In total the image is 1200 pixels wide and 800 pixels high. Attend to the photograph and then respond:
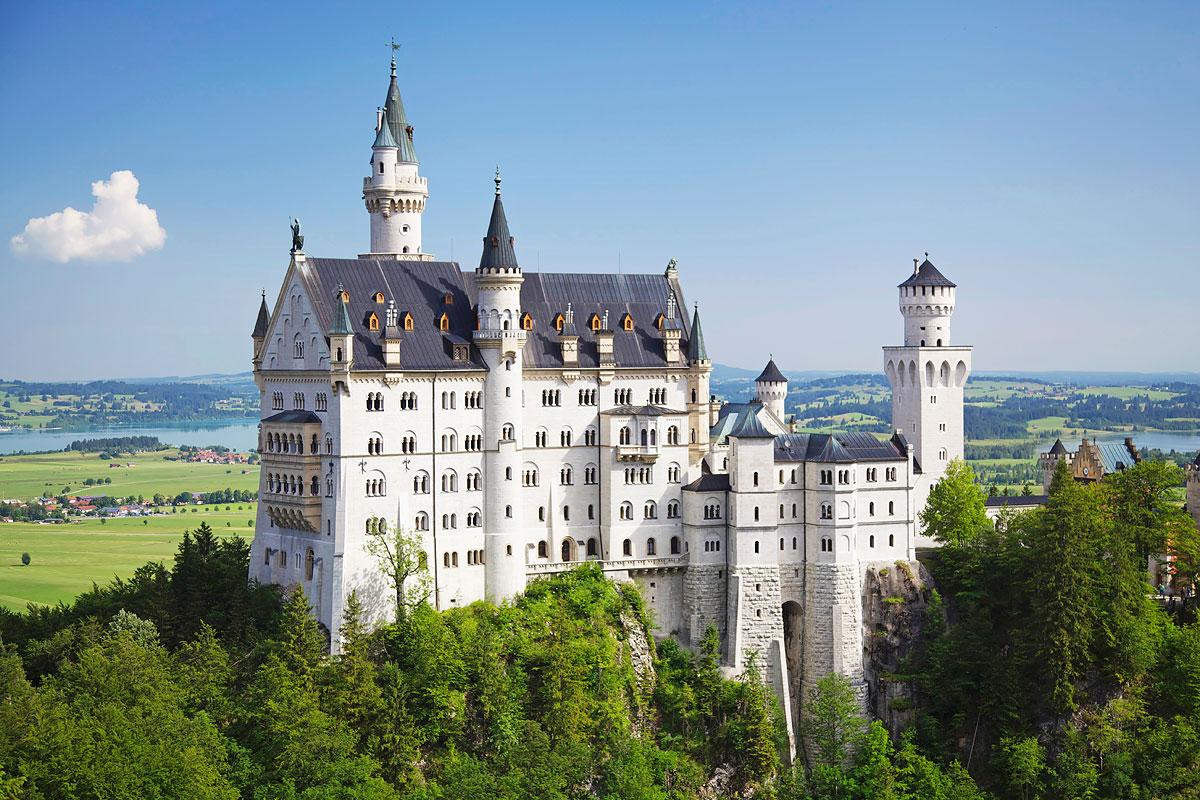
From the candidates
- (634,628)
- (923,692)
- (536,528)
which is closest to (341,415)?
(536,528)

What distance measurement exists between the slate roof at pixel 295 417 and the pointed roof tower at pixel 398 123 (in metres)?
21.5

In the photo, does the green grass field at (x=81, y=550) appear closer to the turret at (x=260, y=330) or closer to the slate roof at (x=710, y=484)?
the turret at (x=260, y=330)

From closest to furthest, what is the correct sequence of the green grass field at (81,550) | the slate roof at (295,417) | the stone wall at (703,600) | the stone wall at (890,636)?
1. the slate roof at (295,417)
2. the stone wall at (703,600)
3. the stone wall at (890,636)
4. the green grass field at (81,550)

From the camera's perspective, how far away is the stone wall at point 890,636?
95875 mm

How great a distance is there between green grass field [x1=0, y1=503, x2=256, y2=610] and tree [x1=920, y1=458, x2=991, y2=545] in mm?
62996

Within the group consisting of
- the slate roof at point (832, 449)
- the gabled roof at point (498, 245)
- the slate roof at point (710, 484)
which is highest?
the gabled roof at point (498, 245)

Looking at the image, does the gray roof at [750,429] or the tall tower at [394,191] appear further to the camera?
the tall tower at [394,191]

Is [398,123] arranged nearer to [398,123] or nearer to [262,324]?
[398,123]

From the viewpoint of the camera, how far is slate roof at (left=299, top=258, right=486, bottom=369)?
287 feet

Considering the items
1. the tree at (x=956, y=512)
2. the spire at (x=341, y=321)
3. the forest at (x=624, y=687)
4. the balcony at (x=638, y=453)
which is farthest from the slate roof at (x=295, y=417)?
the tree at (x=956, y=512)

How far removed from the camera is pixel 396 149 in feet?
330

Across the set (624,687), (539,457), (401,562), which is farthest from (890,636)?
(401,562)

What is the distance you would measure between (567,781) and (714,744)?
507 inches

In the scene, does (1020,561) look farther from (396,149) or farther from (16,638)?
(16,638)
